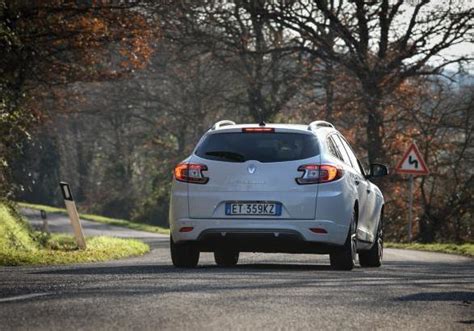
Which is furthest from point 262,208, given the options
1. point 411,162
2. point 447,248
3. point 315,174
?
Result: point 411,162

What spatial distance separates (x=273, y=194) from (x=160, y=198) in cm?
4611

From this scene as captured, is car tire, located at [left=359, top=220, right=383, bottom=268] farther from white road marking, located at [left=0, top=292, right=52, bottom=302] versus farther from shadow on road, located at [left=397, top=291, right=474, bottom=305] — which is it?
white road marking, located at [left=0, top=292, right=52, bottom=302]

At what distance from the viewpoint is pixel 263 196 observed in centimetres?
1248

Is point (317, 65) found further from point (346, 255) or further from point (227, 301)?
point (227, 301)

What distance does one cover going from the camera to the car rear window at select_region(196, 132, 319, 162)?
12.7 metres

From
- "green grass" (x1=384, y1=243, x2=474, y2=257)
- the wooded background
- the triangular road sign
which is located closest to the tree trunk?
the wooded background

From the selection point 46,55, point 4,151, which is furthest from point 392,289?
point 46,55

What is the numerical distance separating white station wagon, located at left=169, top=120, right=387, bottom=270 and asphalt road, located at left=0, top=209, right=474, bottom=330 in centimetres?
69

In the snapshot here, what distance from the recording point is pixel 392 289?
399 inches

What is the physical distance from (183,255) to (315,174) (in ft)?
5.61

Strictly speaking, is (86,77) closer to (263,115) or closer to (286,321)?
(263,115)

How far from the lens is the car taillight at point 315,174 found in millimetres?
12547

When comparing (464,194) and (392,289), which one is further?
(464,194)

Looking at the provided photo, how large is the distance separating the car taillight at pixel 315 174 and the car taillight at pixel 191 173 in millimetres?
992
